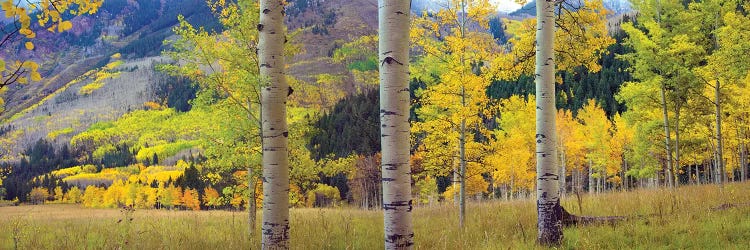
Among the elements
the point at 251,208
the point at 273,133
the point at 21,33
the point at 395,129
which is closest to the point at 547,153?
the point at 395,129

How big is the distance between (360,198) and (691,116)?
43317 mm

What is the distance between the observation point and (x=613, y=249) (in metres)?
5.58

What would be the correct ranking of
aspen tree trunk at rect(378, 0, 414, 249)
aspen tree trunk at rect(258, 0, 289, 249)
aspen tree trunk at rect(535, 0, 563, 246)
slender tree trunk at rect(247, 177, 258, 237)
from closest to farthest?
aspen tree trunk at rect(378, 0, 414, 249)
aspen tree trunk at rect(258, 0, 289, 249)
aspen tree trunk at rect(535, 0, 563, 246)
slender tree trunk at rect(247, 177, 258, 237)

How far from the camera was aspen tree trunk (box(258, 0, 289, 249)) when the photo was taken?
555 cm

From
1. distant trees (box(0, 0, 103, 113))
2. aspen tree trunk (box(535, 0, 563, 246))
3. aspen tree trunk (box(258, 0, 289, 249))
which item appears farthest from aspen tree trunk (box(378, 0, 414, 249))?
aspen tree trunk (box(535, 0, 563, 246))

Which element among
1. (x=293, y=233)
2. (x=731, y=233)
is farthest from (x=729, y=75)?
(x=293, y=233)

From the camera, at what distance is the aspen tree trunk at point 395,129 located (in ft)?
12.4

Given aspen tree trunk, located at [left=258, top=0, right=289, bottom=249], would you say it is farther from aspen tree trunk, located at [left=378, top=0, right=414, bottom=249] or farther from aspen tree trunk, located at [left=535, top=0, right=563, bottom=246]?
aspen tree trunk, located at [left=535, top=0, right=563, bottom=246]

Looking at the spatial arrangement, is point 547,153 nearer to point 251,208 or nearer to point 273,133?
point 273,133

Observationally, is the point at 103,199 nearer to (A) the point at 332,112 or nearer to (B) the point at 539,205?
(A) the point at 332,112

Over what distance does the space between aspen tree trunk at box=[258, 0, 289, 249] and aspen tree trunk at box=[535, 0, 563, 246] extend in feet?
11.2

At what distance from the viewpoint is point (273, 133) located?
18.4 ft

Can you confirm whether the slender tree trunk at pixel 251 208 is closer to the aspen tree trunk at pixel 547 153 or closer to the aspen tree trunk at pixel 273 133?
the aspen tree trunk at pixel 273 133

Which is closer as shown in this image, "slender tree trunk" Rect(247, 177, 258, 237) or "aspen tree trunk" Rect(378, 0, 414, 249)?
"aspen tree trunk" Rect(378, 0, 414, 249)
